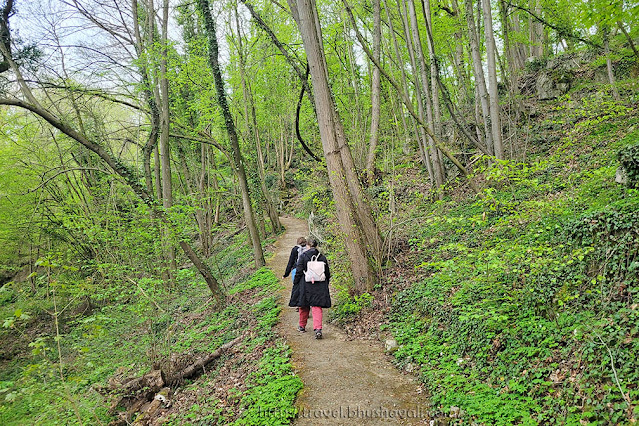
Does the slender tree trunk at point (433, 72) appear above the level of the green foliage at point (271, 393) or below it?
above

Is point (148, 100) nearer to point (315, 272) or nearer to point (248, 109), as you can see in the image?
point (248, 109)

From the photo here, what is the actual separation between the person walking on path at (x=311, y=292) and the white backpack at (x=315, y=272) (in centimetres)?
4

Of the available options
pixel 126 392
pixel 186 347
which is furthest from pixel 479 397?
pixel 186 347

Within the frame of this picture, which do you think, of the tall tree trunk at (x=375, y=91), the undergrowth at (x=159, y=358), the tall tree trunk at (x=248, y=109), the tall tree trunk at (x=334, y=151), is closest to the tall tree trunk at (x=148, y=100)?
the undergrowth at (x=159, y=358)

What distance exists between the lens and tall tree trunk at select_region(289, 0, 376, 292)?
671cm

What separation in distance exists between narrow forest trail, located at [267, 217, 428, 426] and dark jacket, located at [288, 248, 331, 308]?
634 mm

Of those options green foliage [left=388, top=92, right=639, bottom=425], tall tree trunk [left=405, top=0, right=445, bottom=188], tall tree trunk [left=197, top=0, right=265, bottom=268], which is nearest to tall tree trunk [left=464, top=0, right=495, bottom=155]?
tall tree trunk [left=405, top=0, right=445, bottom=188]

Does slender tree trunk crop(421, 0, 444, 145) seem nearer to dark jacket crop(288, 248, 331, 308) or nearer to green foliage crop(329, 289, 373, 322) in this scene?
green foliage crop(329, 289, 373, 322)

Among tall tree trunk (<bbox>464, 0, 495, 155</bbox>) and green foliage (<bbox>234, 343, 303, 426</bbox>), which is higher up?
tall tree trunk (<bbox>464, 0, 495, 155</bbox>)

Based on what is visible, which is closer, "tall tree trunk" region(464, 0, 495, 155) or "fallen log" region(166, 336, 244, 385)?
"fallen log" region(166, 336, 244, 385)

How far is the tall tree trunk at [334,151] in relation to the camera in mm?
6711

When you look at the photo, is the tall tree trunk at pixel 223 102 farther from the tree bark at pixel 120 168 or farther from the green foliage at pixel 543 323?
the green foliage at pixel 543 323

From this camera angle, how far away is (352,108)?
13070mm

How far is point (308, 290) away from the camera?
19.9 feet
